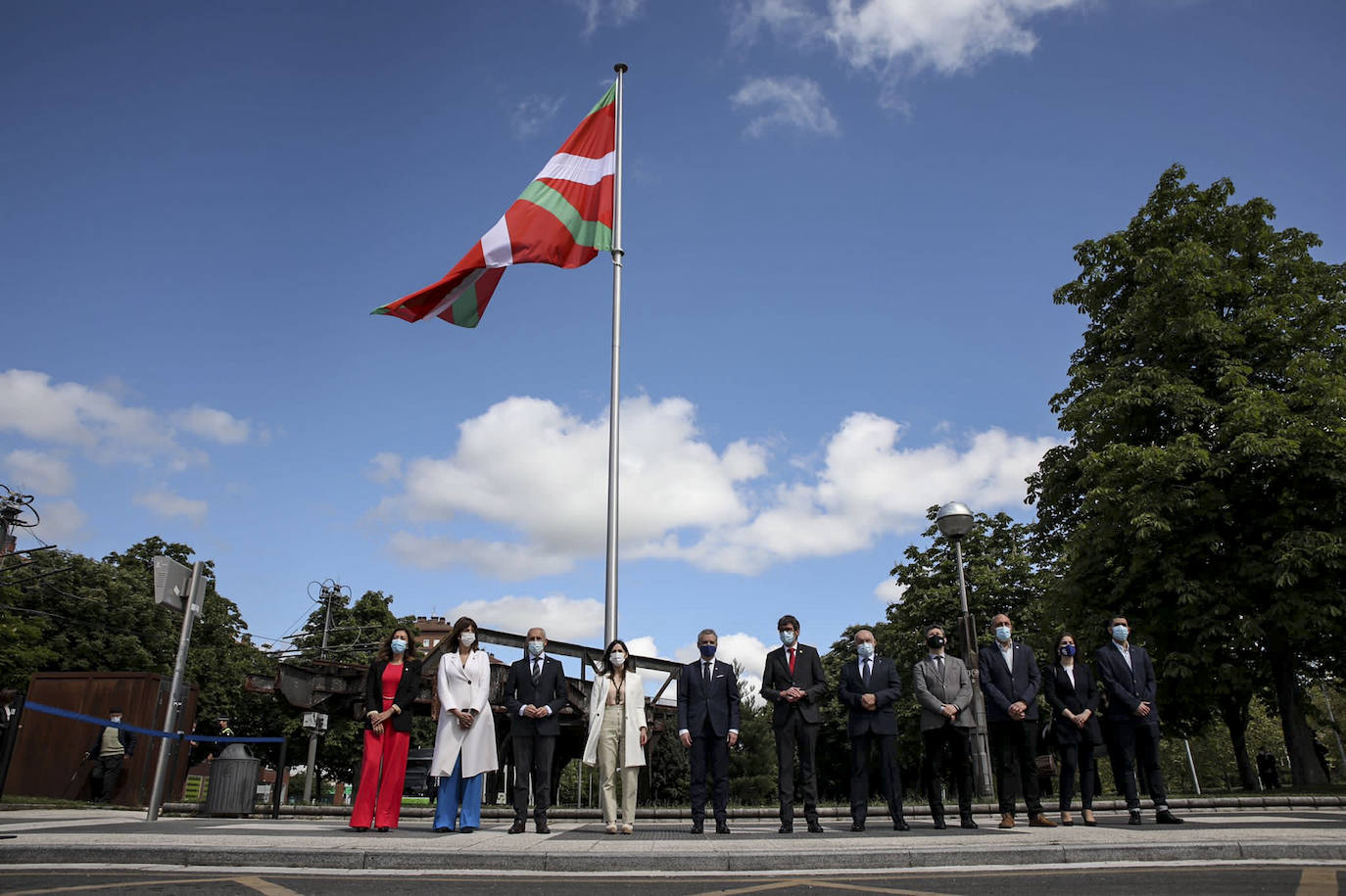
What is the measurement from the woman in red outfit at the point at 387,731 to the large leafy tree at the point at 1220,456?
48.9 ft

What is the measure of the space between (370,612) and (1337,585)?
145 feet

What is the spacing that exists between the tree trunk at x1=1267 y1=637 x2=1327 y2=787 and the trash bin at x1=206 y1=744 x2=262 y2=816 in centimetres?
1855

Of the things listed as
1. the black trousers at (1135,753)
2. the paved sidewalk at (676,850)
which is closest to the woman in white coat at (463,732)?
the paved sidewalk at (676,850)

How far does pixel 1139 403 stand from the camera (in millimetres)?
20156

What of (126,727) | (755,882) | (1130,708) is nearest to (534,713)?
(755,882)

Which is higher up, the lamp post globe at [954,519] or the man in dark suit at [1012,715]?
the lamp post globe at [954,519]

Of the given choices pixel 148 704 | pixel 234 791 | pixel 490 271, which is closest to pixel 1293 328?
pixel 490 271

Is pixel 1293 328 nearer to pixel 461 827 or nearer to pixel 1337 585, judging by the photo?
pixel 1337 585

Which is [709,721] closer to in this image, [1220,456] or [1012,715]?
[1012,715]

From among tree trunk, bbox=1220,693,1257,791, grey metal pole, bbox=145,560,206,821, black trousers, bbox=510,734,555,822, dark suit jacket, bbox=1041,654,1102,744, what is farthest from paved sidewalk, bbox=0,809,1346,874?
tree trunk, bbox=1220,693,1257,791

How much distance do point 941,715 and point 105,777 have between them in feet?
45.3

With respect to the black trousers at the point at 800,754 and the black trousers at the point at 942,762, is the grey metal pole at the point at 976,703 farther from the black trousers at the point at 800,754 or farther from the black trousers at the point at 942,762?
the black trousers at the point at 800,754

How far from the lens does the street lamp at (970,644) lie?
12789 millimetres

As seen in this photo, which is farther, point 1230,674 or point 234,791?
point 1230,674
